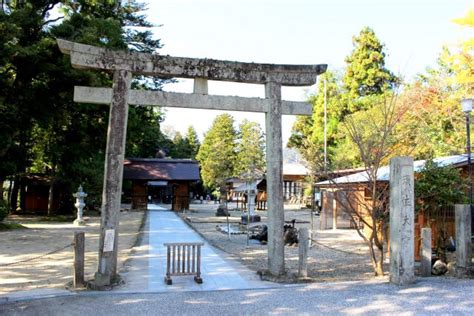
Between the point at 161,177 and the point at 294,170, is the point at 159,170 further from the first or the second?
the point at 294,170

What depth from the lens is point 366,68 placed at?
→ 116 ft

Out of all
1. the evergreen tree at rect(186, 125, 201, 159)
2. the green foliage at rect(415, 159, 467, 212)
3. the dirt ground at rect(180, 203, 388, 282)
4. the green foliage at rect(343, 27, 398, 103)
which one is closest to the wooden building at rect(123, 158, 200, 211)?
the green foliage at rect(343, 27, 398, 103)

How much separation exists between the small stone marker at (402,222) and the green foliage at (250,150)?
2974cm

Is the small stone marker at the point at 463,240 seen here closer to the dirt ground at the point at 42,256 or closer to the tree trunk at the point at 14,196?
the dirt ground at the point at 42,256

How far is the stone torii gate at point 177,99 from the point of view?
7.86 metres

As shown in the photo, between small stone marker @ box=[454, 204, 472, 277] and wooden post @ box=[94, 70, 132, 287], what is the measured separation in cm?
685

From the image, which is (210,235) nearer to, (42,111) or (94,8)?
(42,111)

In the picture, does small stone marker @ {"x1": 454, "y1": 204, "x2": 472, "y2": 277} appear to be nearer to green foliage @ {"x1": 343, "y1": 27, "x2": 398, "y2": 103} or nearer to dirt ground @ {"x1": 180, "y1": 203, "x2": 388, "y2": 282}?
dirt ground @ {"x1": 180, "y1": 203, "x2": 388, "y2": 282}

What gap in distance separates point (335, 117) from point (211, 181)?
15.2 metres

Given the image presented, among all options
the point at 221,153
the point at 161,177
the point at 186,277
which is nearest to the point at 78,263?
the point at 186,277

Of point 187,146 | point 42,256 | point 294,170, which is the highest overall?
point 187,146

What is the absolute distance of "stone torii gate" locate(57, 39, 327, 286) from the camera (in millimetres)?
7863

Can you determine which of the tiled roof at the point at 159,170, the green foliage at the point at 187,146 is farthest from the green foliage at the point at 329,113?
the green foliage at the point at 187,146

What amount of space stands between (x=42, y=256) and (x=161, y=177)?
2128 centimetres
